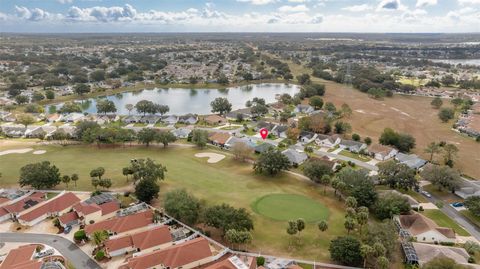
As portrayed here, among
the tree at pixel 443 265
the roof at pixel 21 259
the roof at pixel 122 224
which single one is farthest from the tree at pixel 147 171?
the tree at pixel 443 265

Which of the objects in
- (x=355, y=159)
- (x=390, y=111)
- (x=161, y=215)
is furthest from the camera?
(x=390, y=111)

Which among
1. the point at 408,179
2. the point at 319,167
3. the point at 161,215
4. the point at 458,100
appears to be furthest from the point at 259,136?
the point at 458,100

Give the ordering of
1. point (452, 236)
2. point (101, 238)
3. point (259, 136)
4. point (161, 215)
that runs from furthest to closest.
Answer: point (259, 136) → point (161, 215) → point (452, 236) → point (101, 238)

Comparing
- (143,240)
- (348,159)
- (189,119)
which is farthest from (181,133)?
(143,240)

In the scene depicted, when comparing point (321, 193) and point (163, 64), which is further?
point (163, 64)

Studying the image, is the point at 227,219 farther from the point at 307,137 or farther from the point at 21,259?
the point at 307,137

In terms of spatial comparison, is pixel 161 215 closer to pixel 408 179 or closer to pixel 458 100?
pixel 408 179
